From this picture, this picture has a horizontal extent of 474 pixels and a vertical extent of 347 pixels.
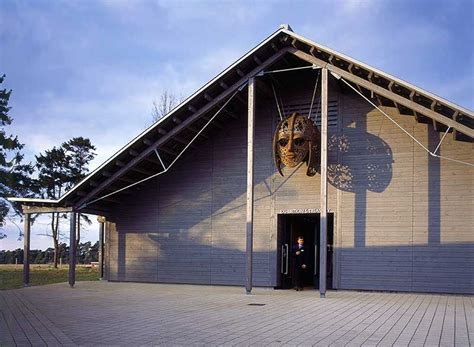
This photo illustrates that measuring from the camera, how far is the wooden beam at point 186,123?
1448cm

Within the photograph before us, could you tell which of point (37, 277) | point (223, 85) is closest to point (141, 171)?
point (223, 85)

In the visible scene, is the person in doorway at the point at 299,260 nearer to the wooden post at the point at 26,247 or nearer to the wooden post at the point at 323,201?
the wooden post at the point at 323,201

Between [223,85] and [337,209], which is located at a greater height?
[223,85]

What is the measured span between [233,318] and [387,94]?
7.02 m

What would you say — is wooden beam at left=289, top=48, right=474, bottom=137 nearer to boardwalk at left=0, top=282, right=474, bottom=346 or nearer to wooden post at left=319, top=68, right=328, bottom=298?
wooden post at left=319, top=68, right=328, bottom=298

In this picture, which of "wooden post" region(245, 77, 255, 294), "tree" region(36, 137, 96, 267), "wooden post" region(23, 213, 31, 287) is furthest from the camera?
"tree" region(36, 137, 96, 267)

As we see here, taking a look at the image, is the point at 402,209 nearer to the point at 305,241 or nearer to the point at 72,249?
the point at 305,241

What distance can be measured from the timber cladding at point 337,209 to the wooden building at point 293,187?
0.03 m

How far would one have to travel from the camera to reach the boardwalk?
7.35 meters

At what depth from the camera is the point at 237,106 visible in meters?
16.5

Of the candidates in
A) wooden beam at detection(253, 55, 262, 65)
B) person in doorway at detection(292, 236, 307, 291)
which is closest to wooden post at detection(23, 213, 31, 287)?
person in doorway at detection(292, 236, 307, 291)

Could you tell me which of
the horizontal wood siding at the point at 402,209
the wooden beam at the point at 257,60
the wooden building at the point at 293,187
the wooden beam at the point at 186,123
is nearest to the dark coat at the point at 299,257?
the wooden building at the point at 293,187

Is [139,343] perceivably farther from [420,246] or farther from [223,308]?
[420,246]

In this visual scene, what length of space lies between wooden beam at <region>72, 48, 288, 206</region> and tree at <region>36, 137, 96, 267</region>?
17.1m
